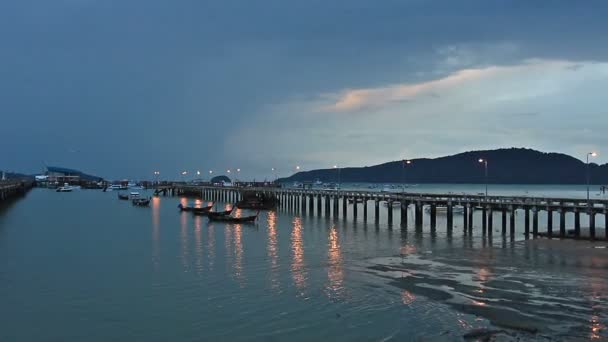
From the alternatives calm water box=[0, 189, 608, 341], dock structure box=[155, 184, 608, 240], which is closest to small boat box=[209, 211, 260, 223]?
dock structure box=[155, 184, 608, 240]

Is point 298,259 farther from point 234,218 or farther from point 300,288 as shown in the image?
point 234,218

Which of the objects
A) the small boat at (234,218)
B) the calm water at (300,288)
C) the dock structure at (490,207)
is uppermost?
the dock structure at (490,207)

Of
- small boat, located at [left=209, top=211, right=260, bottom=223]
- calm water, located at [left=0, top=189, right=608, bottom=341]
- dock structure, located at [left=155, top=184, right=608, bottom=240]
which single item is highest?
dock structure, located at [left=155, top=184, right=608, bottom=240]

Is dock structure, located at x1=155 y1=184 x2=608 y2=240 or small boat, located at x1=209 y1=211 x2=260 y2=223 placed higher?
dock structure, located at x1=155 y1=184 x2=608 y2=240

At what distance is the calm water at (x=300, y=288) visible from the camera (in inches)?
775

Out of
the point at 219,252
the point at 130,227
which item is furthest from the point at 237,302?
the point at 130,227

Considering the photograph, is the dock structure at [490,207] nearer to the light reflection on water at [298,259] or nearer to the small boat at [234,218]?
the light reflection on water at [298,259]

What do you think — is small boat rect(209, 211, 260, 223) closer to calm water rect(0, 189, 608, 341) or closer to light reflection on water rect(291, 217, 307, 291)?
light reflection on water rect(291, 217, 307, 291)

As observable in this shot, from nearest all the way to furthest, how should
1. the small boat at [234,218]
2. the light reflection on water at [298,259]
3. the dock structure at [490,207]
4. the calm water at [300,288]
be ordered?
the calm water at [300,288] → the light reflection on water at [298,259] → the dock structure at [490,207] → the small boat at [234,218]

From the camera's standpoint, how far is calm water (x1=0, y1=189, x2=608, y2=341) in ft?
64.6

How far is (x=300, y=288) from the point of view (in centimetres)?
2634

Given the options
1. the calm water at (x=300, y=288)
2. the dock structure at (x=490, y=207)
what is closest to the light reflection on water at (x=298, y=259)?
the calm water at (x=300, y=288)

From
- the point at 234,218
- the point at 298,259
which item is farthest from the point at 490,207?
the point at 234,218

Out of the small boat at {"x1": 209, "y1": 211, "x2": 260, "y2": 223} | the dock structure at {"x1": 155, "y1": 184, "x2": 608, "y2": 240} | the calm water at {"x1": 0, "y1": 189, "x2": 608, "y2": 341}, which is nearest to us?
the calm water at {"x1": 0, "y1": 189, "x2": 608, "y2": 341}
